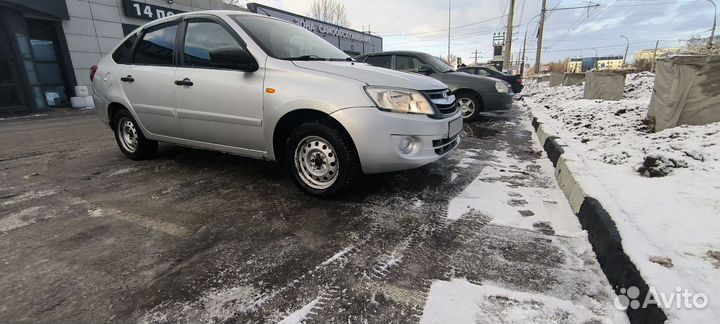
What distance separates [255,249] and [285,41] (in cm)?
210

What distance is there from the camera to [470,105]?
7613 millimetres

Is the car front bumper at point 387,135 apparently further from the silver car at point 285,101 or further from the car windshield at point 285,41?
the car windshield at point 285,41

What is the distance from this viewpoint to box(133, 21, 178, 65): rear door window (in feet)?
12.1

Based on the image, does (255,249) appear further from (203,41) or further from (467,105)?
(467,105)

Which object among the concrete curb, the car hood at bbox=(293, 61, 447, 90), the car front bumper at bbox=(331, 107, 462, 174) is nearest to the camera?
the concrete curb

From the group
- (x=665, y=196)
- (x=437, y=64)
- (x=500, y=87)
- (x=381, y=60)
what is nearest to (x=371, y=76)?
(x=665, y=196)

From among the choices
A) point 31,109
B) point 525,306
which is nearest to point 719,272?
point 525,306

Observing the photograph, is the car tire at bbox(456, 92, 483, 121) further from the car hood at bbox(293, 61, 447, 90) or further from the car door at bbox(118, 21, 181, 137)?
the car door at bbox(118, 21, 181, 137)

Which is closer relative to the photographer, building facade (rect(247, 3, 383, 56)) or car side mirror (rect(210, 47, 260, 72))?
car side mirror (rect(210, 47, 260, 72))

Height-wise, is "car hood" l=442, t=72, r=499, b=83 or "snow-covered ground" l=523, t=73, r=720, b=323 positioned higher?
"car hood" l=442, t=72, r=499, b=83

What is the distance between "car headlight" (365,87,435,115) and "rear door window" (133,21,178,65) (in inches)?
91.4

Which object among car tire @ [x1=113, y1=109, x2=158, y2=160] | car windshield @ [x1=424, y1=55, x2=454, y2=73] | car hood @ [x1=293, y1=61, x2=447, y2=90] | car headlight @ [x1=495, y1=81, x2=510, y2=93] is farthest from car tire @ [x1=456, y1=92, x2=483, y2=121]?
car tire @ [x1=113, y1=109, x2=158, y2=160]

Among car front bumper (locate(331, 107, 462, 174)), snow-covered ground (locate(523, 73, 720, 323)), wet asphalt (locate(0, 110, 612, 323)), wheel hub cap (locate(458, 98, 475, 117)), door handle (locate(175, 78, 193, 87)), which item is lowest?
wet asphalt (locate(0, 110, 612, 323))

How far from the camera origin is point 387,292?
1854 mm
